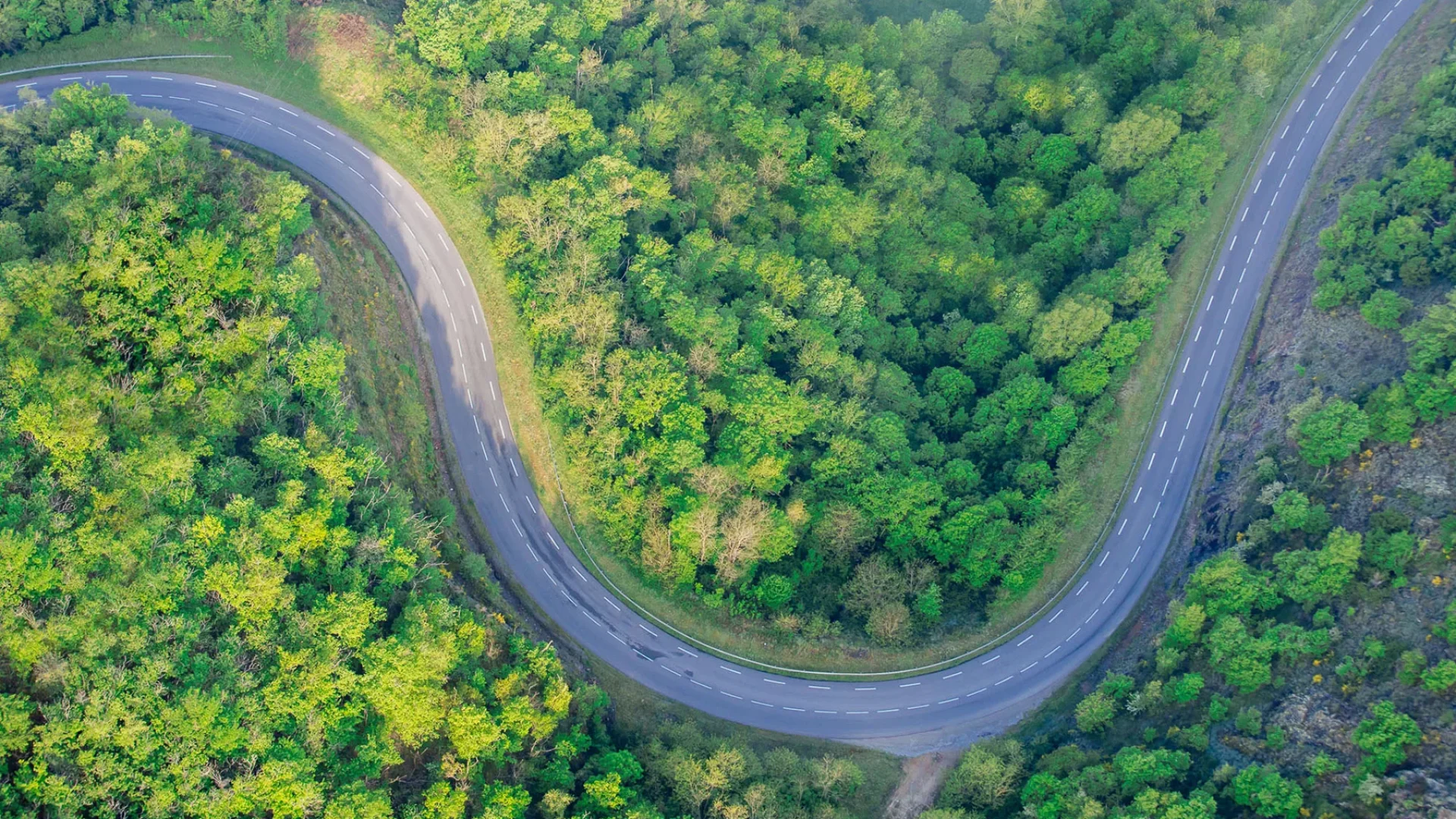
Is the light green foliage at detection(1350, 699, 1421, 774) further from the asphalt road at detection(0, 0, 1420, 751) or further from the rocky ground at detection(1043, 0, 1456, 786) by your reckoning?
the asphalt road at detection(0, 0, 1420, 751)

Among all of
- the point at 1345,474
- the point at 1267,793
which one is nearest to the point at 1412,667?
the point at 1267,793

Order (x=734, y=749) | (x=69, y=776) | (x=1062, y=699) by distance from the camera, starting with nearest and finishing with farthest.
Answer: (x=69, y=776), (x=734, y=749), (x=1062, y=699)

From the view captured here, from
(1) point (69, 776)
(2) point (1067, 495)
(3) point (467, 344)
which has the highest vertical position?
(3) point (467, 344)

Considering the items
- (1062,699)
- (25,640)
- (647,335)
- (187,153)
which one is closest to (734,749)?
(1062,699)

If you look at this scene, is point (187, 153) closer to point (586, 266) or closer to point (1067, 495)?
point (586, 266)

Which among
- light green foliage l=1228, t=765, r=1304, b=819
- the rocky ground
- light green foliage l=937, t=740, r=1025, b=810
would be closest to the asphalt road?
the rocky ground

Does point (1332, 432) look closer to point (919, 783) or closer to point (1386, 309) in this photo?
point (1386, 309)
